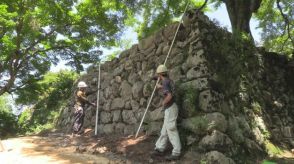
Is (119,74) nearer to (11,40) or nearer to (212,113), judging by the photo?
(212,113)

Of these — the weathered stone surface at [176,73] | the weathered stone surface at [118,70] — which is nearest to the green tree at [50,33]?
the weathered stone surface at [118,70]

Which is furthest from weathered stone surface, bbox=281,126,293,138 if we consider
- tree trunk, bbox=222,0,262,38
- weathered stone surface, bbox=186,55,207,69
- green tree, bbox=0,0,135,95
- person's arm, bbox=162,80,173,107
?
green tree, bbox=0,0,135,95

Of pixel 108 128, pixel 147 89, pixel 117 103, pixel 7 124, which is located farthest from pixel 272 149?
A: pixel 7 124

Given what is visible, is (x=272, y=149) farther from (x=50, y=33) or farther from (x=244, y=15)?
(x=50, y=33)

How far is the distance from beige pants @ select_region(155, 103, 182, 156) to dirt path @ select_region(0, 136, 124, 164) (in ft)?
3.15

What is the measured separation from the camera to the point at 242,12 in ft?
34.5

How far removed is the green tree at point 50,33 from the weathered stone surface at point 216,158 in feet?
28.3

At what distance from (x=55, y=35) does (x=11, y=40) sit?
2159mm

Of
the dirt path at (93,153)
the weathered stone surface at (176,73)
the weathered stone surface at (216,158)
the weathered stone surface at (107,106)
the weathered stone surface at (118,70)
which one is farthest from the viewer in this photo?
the weathered stone surface at (107,106)

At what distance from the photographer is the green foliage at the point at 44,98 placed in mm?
17484

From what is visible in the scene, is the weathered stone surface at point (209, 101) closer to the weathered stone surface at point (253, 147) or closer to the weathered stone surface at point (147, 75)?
the weathered stone surface at point (253, 147)

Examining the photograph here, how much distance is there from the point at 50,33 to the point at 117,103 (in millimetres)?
7982

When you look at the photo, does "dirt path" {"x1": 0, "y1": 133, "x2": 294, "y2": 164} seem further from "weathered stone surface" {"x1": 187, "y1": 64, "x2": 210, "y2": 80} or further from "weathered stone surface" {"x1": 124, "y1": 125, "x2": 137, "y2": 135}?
"weathered stone surface" {"x1": 187, "y1": 64, "x2": 210, "y2": 80}

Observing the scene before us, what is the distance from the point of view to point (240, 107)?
680 centimetres
